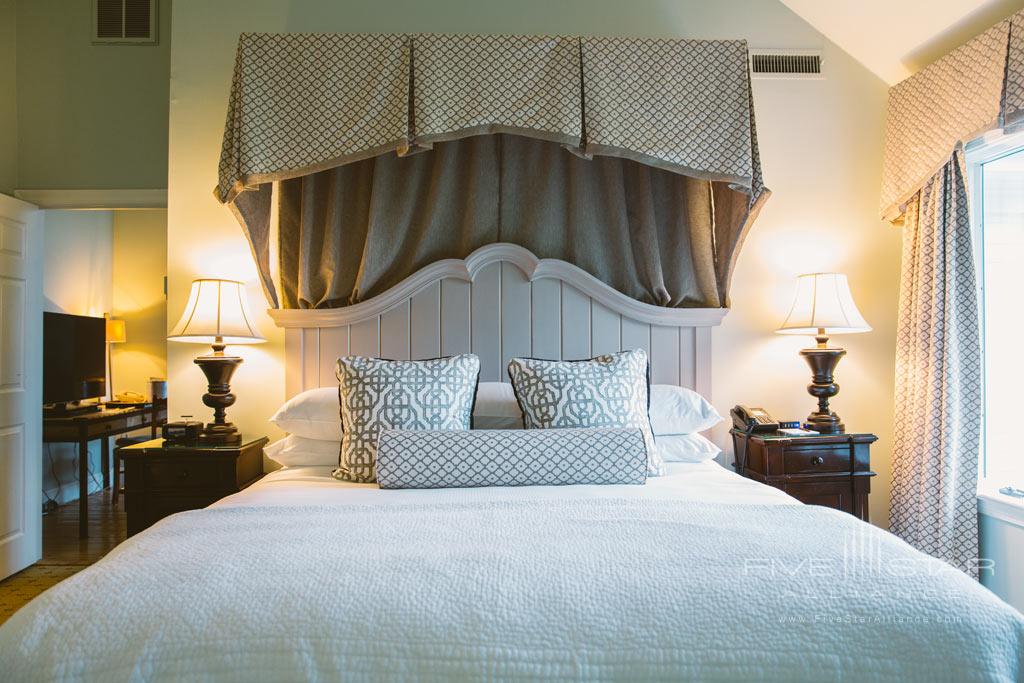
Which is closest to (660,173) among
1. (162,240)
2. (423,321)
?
(423,321)

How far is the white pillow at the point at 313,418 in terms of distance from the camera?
8.11 ft

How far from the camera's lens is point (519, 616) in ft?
3.61

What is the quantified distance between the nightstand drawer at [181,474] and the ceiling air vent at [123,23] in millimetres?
2193

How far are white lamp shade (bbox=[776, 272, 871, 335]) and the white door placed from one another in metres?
3.54

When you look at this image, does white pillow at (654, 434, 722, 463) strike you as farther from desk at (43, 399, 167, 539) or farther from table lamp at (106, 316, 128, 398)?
table lamp at (106, 316, 128, 398)

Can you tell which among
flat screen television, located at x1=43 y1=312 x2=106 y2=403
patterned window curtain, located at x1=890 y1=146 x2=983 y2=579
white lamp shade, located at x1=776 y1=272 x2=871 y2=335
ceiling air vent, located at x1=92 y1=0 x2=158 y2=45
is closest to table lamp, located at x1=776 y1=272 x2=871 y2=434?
white lamp shade, located at x1=776 y1=272 x2=871 y2=335

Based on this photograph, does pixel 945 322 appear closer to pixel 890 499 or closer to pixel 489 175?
pixel 890 499

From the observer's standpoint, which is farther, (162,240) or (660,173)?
(162,240)

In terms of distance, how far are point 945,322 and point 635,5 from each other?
194 centimetres

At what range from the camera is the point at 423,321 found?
289cm

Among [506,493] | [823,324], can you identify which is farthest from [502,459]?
[823,324]

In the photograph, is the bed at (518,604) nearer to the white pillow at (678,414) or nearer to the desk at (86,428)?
the white pillow at (678,414)

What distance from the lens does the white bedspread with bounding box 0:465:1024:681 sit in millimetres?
1047

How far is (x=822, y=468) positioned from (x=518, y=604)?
2011 mm
